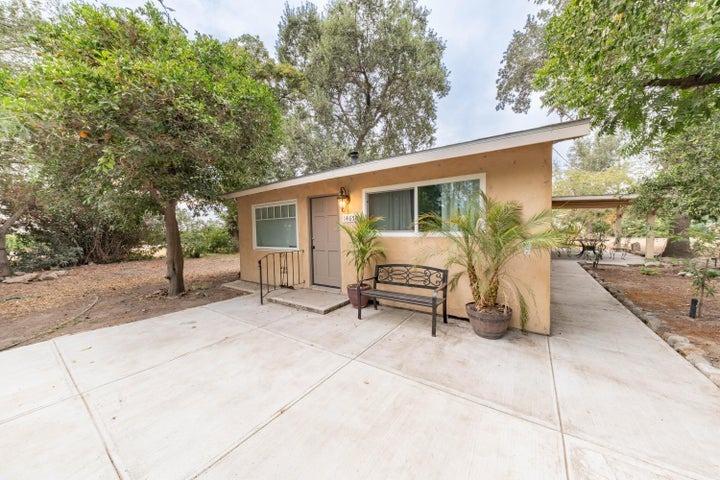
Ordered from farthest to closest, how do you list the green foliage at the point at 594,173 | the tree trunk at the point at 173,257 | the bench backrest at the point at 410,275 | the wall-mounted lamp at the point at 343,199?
the green foliage at the point at 594,173 < the tree trunk at the point at 173,257 < the wall-mounted lamp at the point at 343,199 < the bench backrest at the point at 410,275

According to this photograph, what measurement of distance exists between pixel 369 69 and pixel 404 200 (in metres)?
9.53

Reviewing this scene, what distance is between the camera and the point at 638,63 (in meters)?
3.87

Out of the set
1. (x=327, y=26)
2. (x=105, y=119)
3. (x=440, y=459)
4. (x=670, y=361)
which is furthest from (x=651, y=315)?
(x=327, y=26)

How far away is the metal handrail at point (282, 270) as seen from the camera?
6293mm

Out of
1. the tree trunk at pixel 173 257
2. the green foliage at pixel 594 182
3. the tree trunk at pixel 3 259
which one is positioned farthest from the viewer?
the green foliage at pixel 594 182

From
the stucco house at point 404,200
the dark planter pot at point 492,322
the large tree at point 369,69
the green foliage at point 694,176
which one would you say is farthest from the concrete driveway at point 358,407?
the large tree at point 369,69

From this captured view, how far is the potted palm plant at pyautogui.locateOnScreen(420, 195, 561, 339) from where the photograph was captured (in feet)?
11.1

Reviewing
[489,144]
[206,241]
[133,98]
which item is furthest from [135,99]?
[206,241]

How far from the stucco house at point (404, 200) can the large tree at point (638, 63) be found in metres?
1.88

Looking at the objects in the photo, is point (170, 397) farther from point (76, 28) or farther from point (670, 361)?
point (76, 28)

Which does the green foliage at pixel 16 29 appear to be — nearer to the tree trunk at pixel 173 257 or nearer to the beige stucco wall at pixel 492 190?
the tree trunk at pixel 173 257

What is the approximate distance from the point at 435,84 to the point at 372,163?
967 cm

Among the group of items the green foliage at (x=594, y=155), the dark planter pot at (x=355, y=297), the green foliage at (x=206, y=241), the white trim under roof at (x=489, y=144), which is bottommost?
the dark planter pot at (x=355, y=297)

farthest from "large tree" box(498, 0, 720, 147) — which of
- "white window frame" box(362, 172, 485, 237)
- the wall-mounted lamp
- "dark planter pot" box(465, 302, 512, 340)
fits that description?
the wall-mounted lamp
